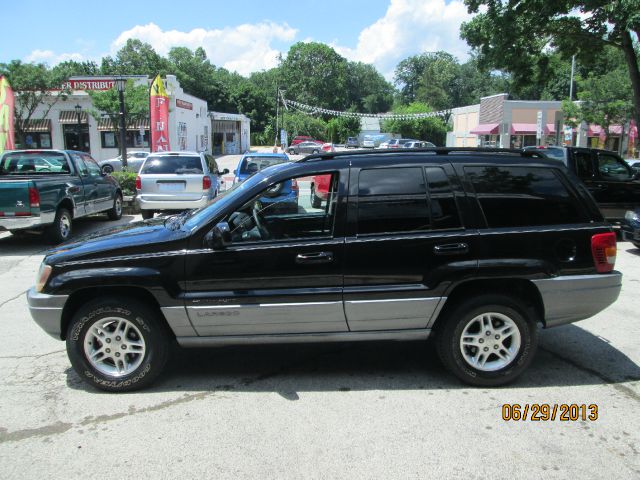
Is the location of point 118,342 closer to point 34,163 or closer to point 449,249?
point 449,249

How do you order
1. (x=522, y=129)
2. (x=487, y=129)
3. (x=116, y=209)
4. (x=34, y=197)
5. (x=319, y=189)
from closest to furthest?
(x=319, y=189) → (x=34, y=197) → (x=116, y=209) → (x=522, y=129) → (x=487, y=129)

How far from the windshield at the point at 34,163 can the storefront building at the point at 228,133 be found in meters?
46.8

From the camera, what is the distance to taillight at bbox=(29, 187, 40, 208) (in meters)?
9.53

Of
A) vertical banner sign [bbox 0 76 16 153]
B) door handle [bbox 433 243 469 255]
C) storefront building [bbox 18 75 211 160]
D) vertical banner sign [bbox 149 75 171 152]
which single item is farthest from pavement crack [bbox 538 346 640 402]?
storefront building [bbox 18 75 211 160]

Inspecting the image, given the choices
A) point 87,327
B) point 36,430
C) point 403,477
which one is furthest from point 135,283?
point 403,477

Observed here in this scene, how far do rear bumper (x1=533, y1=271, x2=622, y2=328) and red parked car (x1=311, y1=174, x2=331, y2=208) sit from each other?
5.89 feet

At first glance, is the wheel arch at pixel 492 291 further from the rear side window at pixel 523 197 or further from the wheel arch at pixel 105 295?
the wheel arch at pixel 105 295

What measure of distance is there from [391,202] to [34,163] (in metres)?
9.87

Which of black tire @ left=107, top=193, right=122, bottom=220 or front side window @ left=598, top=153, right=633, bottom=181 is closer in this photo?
front side window @ left=598, top=153, right=633, bottom=181

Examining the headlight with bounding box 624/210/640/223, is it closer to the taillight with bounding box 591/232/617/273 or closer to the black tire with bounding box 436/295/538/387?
the taillight with bounding box 591/232/617/273

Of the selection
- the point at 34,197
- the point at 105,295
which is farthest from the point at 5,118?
the point at 105,295

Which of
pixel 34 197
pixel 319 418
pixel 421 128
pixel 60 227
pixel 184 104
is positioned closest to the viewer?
pixel 319 418

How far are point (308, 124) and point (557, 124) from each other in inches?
2487

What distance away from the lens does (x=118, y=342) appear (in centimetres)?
416
